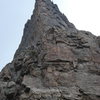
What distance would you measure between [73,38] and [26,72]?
1380cm

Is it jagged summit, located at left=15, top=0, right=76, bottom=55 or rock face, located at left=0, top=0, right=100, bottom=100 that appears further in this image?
jagged summit, located at left=15, top=0, right=76, bottom=55

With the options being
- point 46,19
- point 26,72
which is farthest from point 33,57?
point 46,19

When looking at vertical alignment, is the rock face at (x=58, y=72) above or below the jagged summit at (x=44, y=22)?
below

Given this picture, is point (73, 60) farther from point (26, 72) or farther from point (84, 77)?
point (26, 72)

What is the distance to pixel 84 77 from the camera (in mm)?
49000

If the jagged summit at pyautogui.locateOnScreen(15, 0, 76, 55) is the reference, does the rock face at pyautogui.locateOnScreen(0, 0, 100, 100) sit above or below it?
below

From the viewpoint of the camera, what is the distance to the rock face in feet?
148

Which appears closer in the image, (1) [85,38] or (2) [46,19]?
(1) [85,38]

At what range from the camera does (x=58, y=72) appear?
4875 centimetres

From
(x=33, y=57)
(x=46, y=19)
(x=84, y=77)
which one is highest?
(x=46, y=19)

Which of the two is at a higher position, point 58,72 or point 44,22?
point 44,22

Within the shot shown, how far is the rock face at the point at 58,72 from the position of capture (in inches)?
1772

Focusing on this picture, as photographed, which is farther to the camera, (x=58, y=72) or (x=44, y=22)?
(x=44, y=22)

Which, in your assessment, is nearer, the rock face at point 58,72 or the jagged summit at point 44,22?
the rock face at point 58,72
